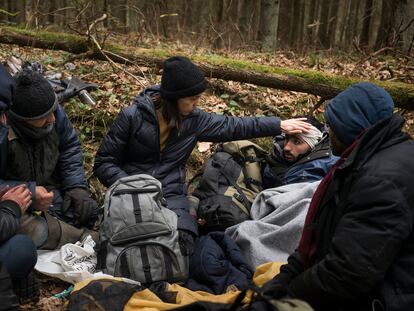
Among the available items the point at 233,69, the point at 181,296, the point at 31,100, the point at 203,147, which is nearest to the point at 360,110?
the point at 181,296

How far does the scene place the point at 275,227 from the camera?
3820mm

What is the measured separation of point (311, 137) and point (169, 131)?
1.34m

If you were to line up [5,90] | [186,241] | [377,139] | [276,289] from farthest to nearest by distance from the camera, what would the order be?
[186,241] < [5,90] < [276,289] < [377,139]

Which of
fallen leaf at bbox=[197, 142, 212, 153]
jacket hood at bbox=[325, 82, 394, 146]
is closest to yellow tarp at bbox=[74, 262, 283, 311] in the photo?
jacket hood at bbox=[325, 82, 394, 146]

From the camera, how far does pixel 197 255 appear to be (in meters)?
3.65

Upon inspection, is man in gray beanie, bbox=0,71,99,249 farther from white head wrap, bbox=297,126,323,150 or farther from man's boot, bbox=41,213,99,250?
white head wrap, bbox=297,126,323,150

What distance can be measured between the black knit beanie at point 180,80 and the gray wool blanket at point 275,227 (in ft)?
3.69

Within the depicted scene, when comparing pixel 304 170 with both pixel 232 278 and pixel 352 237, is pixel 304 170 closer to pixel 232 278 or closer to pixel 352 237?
pixel 232 278

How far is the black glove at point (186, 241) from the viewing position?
3605 mm

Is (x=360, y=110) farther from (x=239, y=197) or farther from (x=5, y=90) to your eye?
(x=5, y=90)

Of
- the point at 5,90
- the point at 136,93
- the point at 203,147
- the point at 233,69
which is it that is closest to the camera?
the point at 5,90

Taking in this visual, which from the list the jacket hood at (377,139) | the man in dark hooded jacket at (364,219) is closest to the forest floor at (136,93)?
the man in dark hooded jacket at (364,219)

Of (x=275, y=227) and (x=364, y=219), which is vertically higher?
(x=364, y=219)

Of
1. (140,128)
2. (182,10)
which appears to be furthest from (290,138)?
(182,10)
